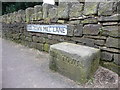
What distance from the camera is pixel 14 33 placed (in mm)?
5039

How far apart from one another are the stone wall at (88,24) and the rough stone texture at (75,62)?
0.30 meters

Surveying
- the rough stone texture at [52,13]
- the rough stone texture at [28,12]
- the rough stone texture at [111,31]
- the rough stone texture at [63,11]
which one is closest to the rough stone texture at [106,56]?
the rough stone texture at [111,31]

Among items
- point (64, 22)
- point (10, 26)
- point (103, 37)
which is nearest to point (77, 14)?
point (64, 22)

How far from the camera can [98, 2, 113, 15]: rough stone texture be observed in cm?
212

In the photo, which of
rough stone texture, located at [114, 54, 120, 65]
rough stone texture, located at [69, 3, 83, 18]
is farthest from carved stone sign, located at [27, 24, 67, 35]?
rough stone texture, located at [114, 54, 120, 65]

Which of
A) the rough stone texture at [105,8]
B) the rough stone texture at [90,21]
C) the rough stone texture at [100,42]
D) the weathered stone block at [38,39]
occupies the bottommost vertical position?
the weathered stone block at [38,39]

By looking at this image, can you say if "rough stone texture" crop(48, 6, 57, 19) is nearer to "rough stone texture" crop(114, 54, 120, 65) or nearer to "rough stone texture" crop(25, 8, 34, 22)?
"rough stone texture" crop(25, 8, 34, 22)

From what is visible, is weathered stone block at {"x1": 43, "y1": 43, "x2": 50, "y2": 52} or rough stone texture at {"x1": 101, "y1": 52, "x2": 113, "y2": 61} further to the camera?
weathered stone block at {"x1": 43, "y1": 43, "x2": 50, "y2": 52}

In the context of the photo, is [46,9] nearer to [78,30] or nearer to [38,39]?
[38,39]

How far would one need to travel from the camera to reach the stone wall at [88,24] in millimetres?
2137

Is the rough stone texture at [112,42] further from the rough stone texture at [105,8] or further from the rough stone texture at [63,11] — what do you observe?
the rough stone texture at [63,11]

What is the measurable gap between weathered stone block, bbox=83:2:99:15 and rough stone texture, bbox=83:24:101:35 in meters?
0.24

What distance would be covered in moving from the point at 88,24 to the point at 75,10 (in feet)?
1.43

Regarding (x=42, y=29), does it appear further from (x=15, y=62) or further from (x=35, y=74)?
(x=35, y=74)
